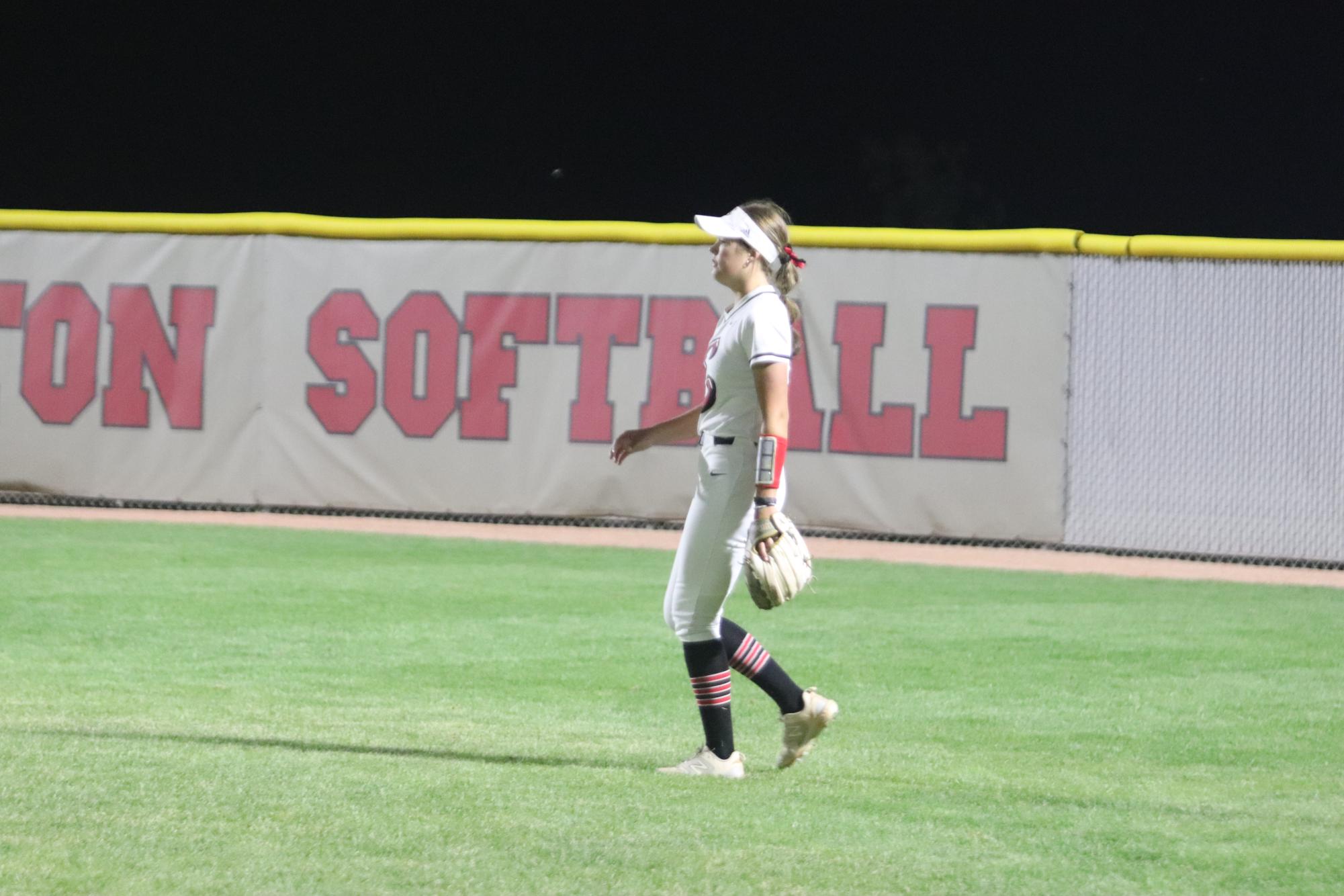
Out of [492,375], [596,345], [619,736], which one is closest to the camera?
[619,736]

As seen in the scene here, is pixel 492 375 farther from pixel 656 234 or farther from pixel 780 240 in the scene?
pixel 780 240

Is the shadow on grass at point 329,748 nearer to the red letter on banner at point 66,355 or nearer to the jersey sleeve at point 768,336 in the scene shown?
the jersey sleeve at point 768,336

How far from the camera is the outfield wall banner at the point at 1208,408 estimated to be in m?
11.5

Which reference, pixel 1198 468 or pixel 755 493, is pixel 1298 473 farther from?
pixel 755 493

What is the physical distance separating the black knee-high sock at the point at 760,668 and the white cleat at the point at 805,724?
28 millimetres

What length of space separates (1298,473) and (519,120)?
37.2 feet

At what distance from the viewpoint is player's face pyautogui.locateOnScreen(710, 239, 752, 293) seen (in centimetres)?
527

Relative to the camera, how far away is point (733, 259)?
5273 millimetres

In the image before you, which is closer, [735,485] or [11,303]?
[735,485]

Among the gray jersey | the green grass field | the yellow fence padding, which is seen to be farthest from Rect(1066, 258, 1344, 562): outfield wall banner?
the gray jersey

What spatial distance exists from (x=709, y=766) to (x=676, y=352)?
7.47 m

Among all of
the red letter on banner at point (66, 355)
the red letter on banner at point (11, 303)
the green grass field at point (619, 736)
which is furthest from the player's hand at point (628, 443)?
the red letter on banner at point (11, 303)

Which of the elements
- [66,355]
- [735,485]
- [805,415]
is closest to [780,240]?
[735,485]

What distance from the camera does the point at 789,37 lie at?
65.7 ft
